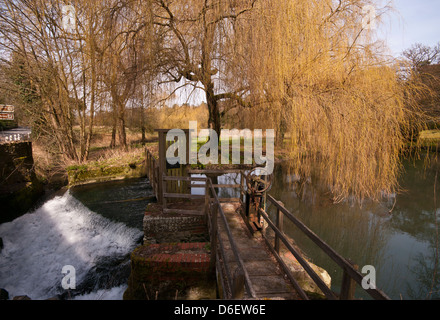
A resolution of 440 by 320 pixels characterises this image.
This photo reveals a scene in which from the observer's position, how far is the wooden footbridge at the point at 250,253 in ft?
7.14

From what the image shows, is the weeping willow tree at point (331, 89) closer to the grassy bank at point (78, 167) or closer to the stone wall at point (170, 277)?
the stone wall at point (170, 277)

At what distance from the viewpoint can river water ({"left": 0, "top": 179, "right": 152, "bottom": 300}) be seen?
4.79 m

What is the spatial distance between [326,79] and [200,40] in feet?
11.3

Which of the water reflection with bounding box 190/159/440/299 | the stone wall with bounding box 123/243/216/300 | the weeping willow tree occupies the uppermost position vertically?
the weeping willow tree

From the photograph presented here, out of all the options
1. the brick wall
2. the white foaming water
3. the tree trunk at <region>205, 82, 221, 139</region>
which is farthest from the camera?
the tree trunk at <region>205, 82, 221, 139</region>

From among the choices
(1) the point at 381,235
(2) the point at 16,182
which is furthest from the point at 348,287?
(2) the point at 16,182

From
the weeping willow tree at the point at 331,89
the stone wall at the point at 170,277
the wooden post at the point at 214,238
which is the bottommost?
the stone wall at the point at 170,277

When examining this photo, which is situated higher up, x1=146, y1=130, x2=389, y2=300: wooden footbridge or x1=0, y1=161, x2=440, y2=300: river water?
x1=146, y1=130, x2=389, y2=300: wooden footbridge

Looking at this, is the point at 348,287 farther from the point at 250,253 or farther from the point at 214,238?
the point at 214,238

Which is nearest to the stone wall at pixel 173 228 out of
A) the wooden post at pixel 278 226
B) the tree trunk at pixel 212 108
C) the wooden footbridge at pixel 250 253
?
the wooden footbridge at pixel 250 253

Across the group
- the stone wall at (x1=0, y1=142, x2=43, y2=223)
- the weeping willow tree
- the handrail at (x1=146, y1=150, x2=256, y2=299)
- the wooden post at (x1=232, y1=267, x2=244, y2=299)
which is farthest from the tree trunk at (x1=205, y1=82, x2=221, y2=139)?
the stone wall at (x1=0, y1=142, x2=43, y2=223)

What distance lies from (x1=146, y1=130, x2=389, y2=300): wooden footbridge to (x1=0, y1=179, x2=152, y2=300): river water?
163 centimetres

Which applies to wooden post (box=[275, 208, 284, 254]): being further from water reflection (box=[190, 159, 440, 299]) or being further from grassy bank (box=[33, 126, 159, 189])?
grassy bank (box=[33, 126, 159, 189])

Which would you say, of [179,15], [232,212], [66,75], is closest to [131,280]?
[232,212]
